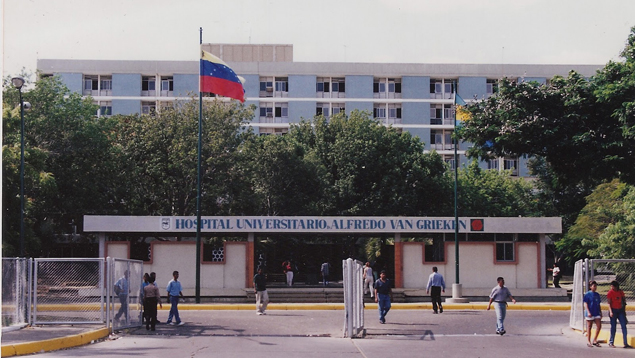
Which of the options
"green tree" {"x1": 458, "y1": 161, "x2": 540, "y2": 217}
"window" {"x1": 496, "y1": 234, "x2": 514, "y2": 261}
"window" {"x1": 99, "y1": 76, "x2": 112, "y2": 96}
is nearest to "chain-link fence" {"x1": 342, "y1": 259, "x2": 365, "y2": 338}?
"window" {"x1": 496, "y1": 234, "x2": 514, "y2": 261}

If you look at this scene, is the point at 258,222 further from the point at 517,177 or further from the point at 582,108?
the point at 517,177

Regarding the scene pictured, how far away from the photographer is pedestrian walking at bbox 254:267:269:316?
985 inches

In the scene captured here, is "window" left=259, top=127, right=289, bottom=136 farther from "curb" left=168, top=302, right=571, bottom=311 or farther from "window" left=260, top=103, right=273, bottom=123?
"curb" left=168, top=302, right=571, bottom=311

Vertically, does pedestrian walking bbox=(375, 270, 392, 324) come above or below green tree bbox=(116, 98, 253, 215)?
below

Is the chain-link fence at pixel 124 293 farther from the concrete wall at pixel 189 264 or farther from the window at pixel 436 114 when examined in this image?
the window at pixel 436 114

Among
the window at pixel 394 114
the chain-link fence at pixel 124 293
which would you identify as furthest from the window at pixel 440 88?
the chain-link fence at pixel 124 293

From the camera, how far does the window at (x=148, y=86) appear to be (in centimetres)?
7025

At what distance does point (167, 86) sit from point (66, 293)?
5201 cm

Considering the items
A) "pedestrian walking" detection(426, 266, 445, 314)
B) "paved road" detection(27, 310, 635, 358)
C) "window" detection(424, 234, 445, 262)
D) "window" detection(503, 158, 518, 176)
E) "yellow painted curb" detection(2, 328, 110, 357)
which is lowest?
"paved road" detection(27, 310, 635, 358)

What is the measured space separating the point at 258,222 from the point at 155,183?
1584 centimetres

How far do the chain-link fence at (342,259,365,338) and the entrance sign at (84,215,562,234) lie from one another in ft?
49.7

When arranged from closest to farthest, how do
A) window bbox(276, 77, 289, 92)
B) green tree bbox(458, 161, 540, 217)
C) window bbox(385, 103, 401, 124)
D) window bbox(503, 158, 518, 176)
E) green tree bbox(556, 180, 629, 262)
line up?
1. green tree bbox(556, 180, 629, 262)
2. green tree bbox(458, 161, 540, 217)
3. window bbox(276, 77, 289, 92)
4. window bbox(385, 103, 401, 124)
5. window bbox(503, 158, 518, 176)

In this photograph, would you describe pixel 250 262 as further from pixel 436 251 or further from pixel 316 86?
pixel 316 86

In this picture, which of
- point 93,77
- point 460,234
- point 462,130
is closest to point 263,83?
point 93,77
